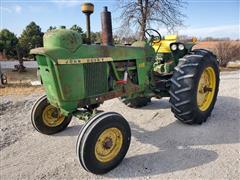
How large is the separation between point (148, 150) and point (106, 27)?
Result: 6.47 feet

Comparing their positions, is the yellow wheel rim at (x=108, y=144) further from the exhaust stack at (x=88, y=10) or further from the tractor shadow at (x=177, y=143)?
the exhaust stack at (x=88, y=10)

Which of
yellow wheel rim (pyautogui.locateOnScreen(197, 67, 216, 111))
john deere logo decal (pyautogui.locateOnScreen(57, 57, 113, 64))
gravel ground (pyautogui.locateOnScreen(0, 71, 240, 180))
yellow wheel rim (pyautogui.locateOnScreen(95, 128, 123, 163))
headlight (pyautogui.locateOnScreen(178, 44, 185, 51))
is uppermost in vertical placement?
headlight (pyautogui.locateOnScreen(178, 44, 185, 51))

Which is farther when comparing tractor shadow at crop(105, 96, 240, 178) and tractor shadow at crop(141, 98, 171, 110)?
tractor shadow at crop(141, 98, 171, 110)

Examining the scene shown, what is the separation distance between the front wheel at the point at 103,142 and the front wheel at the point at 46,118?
1.37 metres

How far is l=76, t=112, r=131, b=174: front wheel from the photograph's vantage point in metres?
3.14

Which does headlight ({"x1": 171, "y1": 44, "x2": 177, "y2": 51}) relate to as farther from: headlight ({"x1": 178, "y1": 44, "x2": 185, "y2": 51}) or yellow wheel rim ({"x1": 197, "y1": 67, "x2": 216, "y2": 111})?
yellow wheel rim ({"x1": 197, "y1": 67, "x2": 216, "y2": 111})

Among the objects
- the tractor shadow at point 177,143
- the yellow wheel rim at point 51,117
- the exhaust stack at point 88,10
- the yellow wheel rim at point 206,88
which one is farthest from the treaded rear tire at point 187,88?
the yellow wheel rim at point 51,117

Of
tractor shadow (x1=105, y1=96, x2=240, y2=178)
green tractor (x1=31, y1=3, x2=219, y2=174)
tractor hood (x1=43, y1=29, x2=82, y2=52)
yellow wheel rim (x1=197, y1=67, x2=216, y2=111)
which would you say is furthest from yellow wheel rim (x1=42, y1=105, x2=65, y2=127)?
yellow wheel rim (x1=197, y1=67, x2=216, y2=111)

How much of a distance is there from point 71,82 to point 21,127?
6.91ft

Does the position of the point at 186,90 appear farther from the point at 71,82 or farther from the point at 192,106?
the point at 71,82

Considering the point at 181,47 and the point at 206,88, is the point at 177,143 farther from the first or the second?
the point at 181,47

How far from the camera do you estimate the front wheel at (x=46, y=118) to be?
14.4 ft

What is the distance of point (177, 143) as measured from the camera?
4027 mm

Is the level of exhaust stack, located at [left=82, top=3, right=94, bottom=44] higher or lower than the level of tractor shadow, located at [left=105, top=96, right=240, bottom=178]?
higher
